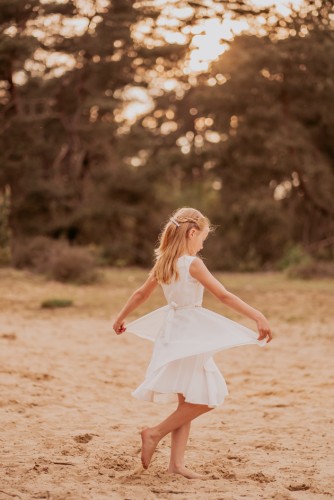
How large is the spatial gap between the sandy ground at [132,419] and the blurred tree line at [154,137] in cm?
1221

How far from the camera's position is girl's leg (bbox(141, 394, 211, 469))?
4.77 m

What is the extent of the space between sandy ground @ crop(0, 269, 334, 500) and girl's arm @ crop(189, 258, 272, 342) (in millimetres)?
913

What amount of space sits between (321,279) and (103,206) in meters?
8.64

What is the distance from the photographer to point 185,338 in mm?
4746

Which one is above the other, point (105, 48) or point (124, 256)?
point (105, 48)

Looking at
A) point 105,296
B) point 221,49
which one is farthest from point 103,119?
point 105,296

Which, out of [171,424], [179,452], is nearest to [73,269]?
[179,452]

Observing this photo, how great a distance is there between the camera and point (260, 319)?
14.9 feet

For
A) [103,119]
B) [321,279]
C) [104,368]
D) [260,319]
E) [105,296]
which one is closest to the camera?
[260,319]

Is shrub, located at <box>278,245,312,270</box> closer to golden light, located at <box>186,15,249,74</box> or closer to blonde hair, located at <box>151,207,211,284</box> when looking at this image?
golden light, located at <box>186,15,249,74</box>

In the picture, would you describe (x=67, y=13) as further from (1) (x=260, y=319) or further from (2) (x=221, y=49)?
(1) (x=260, y=319)

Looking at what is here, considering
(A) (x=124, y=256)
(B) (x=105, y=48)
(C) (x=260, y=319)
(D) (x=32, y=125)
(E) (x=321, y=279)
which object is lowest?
(A) (x=124, y=256)

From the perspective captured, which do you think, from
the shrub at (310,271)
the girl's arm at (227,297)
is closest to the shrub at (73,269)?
the shrub at (310,271)

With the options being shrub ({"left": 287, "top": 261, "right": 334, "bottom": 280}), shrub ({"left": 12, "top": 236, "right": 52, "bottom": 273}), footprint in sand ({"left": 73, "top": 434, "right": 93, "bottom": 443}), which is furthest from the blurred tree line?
footprint in sand ({"left": 73, "top": 434, "right": 93, "bottom": 443})
